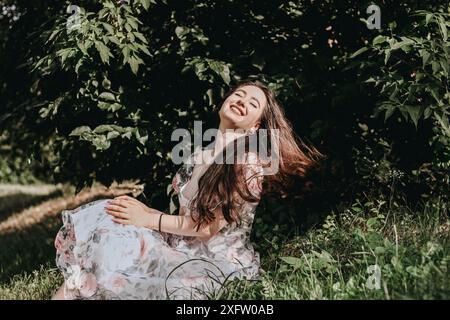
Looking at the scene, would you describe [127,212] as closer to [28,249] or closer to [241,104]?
[241,104]

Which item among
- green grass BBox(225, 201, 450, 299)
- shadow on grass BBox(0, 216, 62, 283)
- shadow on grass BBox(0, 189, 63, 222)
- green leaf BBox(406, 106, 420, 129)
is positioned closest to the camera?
green grass BBox(225, 201, 450, 299)

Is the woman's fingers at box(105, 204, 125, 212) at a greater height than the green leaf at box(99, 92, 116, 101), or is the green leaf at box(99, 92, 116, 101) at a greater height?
the green leaf at box(99, 92, 116, 101)

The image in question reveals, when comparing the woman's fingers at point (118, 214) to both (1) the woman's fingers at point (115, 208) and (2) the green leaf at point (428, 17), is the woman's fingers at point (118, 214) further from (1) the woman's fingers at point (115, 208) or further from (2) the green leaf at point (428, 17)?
(2) the green leaf at point (428, 17)

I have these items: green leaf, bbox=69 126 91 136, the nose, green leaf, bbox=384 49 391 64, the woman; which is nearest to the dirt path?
green leaf, bbox=69 126 91 136

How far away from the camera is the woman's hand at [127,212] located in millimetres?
2785

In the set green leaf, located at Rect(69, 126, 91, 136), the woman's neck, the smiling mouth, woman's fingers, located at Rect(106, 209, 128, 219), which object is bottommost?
woman's fingers, located at Rect(106, 209, 128, 219)

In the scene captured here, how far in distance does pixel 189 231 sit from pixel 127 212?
1.11ft

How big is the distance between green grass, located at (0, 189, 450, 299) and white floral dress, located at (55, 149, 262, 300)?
0.50 feet

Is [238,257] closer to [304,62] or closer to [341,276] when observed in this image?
[341,276]

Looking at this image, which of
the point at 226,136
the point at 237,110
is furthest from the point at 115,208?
the point at 237,110

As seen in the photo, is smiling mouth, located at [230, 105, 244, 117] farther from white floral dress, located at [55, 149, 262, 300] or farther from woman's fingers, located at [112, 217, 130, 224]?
woman's fingers, located at [112, 217, 130, 224]

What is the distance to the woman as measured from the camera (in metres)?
2.62
